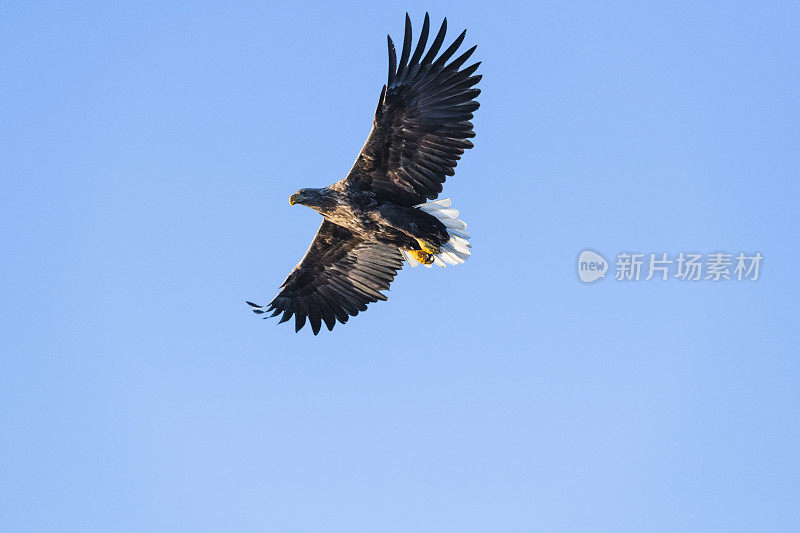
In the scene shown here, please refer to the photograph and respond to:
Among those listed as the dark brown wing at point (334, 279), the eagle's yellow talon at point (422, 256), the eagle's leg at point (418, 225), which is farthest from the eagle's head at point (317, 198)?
the eagle's yellow talon at point (422, 256)

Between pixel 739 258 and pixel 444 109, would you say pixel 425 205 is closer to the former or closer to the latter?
pixel 444 109

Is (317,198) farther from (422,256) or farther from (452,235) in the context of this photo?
(452,235)

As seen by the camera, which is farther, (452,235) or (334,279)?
(334,279)

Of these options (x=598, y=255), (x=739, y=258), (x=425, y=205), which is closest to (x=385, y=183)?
(x=425, y=205)

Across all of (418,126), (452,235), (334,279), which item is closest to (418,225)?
(452,235)

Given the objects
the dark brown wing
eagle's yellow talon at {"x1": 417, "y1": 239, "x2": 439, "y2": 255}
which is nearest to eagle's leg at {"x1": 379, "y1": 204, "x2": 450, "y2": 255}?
eagle's yellow talon at {"x1": 417, "y1": 239, "x2": 439, "y2": 255}

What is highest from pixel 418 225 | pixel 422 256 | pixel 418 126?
pixel 418 126

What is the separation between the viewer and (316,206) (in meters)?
11.5

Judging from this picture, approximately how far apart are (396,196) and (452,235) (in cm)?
90

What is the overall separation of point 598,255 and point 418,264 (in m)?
2.88

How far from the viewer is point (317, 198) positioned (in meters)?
11.5

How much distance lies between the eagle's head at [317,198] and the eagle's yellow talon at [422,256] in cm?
124

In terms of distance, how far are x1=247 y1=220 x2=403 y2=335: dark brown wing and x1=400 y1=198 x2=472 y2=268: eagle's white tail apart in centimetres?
107

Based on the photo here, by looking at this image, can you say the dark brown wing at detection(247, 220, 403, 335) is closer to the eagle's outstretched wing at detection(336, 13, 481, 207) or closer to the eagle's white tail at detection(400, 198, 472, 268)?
the eagle's white tail at detection(400, 198, 472, 268)
